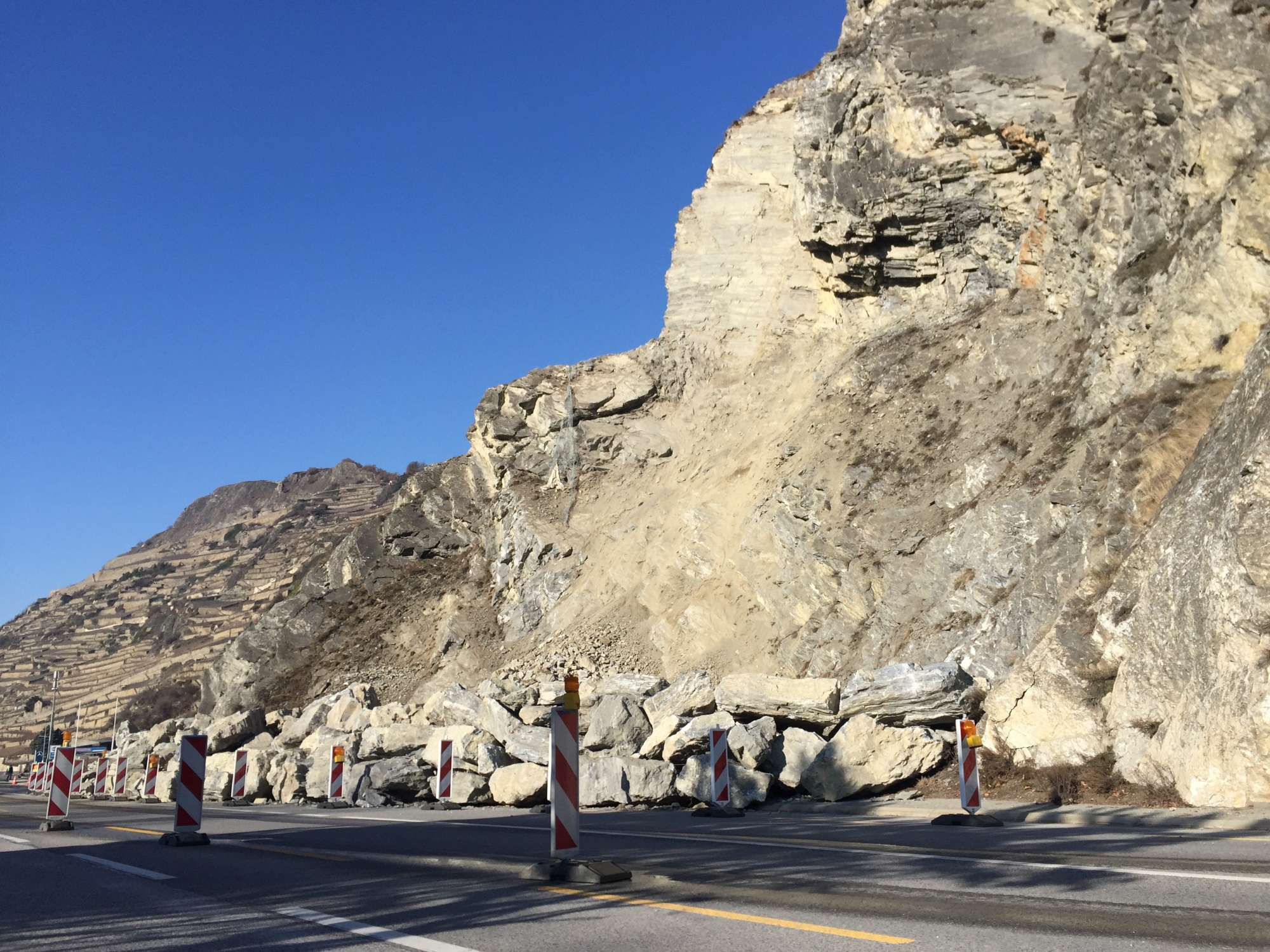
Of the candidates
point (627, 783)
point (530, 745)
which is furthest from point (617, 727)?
point (627, 783)

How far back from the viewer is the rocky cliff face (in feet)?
48.6

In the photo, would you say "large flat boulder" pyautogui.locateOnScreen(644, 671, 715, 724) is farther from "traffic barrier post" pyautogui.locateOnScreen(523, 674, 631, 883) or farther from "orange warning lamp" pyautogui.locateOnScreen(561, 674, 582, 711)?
"orange warning lamp" pyautogui.locateOnScreen(561, 674, 582, 711)

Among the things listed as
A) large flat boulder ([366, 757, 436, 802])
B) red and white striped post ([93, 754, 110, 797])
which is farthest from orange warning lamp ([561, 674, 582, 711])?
red and white striped post ([93, 754, 110, 797])

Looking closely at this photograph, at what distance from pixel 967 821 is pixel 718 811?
3939mm

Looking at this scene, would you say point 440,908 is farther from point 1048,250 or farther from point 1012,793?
point 1048,250

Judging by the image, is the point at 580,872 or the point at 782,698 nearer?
the point at 580,872

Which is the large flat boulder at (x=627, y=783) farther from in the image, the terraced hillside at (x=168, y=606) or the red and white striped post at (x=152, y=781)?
the terraced hillside at (x=168, y=606)

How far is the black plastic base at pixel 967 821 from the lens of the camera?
10.6m

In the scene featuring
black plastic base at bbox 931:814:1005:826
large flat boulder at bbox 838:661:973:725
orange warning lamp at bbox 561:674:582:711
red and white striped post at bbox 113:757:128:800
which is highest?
orange warning lamp at bbox 561:674:582:711

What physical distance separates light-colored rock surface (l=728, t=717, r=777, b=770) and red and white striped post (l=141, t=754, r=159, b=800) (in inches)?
813

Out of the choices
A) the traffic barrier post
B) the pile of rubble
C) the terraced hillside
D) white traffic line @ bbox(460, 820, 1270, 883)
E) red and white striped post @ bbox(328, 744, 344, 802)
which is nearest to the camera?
white traffic line @ bbox(460, 820, 1270, 883)

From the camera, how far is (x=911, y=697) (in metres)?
15.5

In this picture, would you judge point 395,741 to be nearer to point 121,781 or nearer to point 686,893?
point 686,893

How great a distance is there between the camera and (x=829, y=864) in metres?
7.69
